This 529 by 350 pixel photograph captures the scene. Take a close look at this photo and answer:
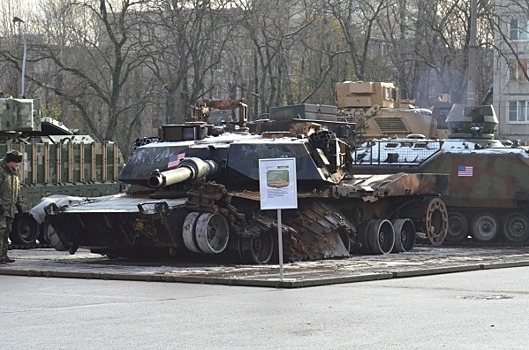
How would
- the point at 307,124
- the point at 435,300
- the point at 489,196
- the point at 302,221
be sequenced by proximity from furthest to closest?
the point at 489,196, the point at 307,124, the point at 302,221, the point at 435,300

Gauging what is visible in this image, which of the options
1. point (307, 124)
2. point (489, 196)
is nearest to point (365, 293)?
point (307, 124)

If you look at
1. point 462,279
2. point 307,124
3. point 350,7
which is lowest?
point 462,279

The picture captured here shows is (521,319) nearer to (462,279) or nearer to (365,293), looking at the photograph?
(365,293)

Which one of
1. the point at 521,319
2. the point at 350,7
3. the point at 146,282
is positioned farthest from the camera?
the point at 350,7

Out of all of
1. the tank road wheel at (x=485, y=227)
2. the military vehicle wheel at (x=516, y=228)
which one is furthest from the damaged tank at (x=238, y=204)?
the military vehicle wheel at (x=516, y=228)

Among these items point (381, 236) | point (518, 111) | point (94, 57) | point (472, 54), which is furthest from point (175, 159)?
point (518, 111)

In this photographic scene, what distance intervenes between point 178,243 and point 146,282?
126 inches

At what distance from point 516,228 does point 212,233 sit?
9.84m

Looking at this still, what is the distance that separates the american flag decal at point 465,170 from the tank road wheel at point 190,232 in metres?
→ 9.62

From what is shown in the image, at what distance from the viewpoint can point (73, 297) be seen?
598 inches

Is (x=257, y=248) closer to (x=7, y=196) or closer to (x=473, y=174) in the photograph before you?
(x=7, y=196)

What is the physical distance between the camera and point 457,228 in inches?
1126

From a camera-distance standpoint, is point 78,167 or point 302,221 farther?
point 78,167

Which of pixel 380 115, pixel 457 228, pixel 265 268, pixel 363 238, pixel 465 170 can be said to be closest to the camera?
pixel 265 268
